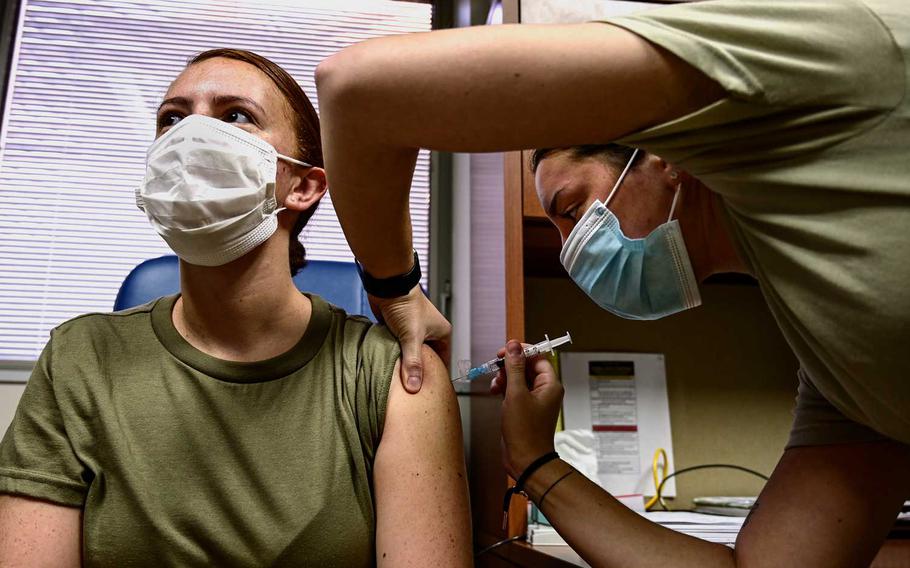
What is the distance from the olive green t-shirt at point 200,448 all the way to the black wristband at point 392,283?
0.31ft

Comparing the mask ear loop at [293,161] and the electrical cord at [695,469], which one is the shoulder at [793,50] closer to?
the mask ear loop at [293,161]

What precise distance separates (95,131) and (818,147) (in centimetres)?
215

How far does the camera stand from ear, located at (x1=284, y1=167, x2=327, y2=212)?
1.11 metres

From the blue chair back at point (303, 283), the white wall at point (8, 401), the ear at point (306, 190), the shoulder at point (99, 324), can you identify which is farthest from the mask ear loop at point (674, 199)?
the white wall at point (8, 401)

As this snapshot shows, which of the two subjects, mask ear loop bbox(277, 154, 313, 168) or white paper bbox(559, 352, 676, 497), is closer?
mask ear loop bbox(277, 154, 313, 168)

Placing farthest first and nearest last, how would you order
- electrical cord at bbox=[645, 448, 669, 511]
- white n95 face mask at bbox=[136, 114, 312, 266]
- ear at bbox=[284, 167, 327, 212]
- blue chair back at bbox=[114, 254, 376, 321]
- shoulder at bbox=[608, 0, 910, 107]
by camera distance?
electrical cord at bbox=[645, 448, 669, 511] → blue chair back at bbox=[114, 254, 376, 321] → ear at bbox=[284, 167, 327, 212] → white n95 face mask at bbox=[136, 114, 312, 266] → shoulder at bbox=[608, 0, 910, 107]

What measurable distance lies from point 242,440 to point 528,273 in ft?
3.33

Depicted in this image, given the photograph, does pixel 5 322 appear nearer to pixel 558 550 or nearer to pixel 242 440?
pixel 242 440

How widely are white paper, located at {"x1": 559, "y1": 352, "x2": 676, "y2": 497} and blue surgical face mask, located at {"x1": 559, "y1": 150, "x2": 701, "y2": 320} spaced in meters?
0.72

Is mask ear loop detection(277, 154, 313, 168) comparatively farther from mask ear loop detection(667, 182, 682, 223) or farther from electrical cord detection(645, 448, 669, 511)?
electrical cord detection(645, 448, 669, 511)

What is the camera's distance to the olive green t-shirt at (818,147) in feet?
1.91

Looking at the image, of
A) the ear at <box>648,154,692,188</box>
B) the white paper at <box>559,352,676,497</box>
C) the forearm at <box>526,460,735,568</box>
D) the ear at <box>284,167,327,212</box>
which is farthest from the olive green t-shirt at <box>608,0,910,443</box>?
the white paper at <box>559,352,676,497</box>

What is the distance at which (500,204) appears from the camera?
147 cm

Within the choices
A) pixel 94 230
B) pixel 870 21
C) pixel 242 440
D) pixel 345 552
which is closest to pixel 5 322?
pixel 94 230
